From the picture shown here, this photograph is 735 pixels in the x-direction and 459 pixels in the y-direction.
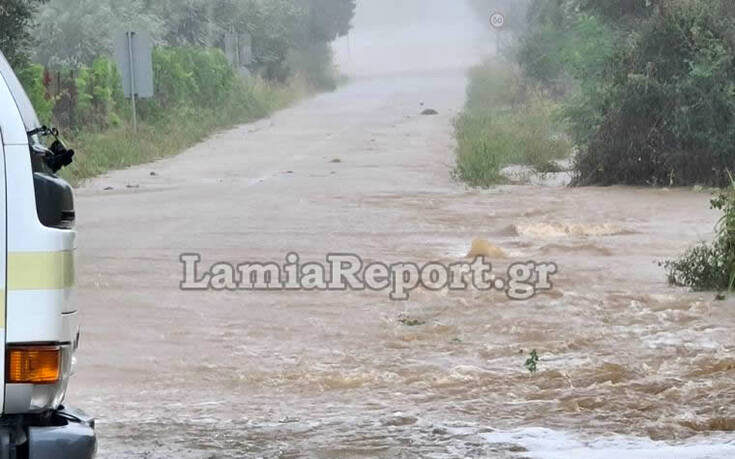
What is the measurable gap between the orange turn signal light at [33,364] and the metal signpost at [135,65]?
991 inches

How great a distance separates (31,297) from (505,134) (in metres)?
24.3

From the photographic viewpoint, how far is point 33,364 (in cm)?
460

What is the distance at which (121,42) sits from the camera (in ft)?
96.2

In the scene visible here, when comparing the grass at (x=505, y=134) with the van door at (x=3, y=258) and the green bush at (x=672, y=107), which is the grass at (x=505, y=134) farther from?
the van door at (x=3, y=258)

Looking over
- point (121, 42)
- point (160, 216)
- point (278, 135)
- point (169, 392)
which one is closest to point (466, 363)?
point (169, 392)

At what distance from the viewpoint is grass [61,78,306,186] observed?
24594 mm

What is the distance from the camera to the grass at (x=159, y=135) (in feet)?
80.7

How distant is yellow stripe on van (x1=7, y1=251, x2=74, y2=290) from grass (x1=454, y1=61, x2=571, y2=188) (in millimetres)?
16743

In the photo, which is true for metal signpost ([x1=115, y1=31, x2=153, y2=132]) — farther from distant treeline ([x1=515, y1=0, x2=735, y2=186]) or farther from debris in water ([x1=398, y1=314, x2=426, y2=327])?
debris in water ([x1=398, y1=314, x2=426, y2=327])

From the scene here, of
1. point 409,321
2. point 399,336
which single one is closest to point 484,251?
point 409,321

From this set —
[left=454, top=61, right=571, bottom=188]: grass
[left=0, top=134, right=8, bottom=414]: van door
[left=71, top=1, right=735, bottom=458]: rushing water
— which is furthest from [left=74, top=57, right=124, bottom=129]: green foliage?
[left=0, top=134, right=8, bottom=414]: van door

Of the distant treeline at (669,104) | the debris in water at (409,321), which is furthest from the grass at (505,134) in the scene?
the debris in water at (409,321)

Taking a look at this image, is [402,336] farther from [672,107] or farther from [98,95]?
[98,95]

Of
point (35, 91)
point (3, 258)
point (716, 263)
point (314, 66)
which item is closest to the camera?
point (3, 258)
